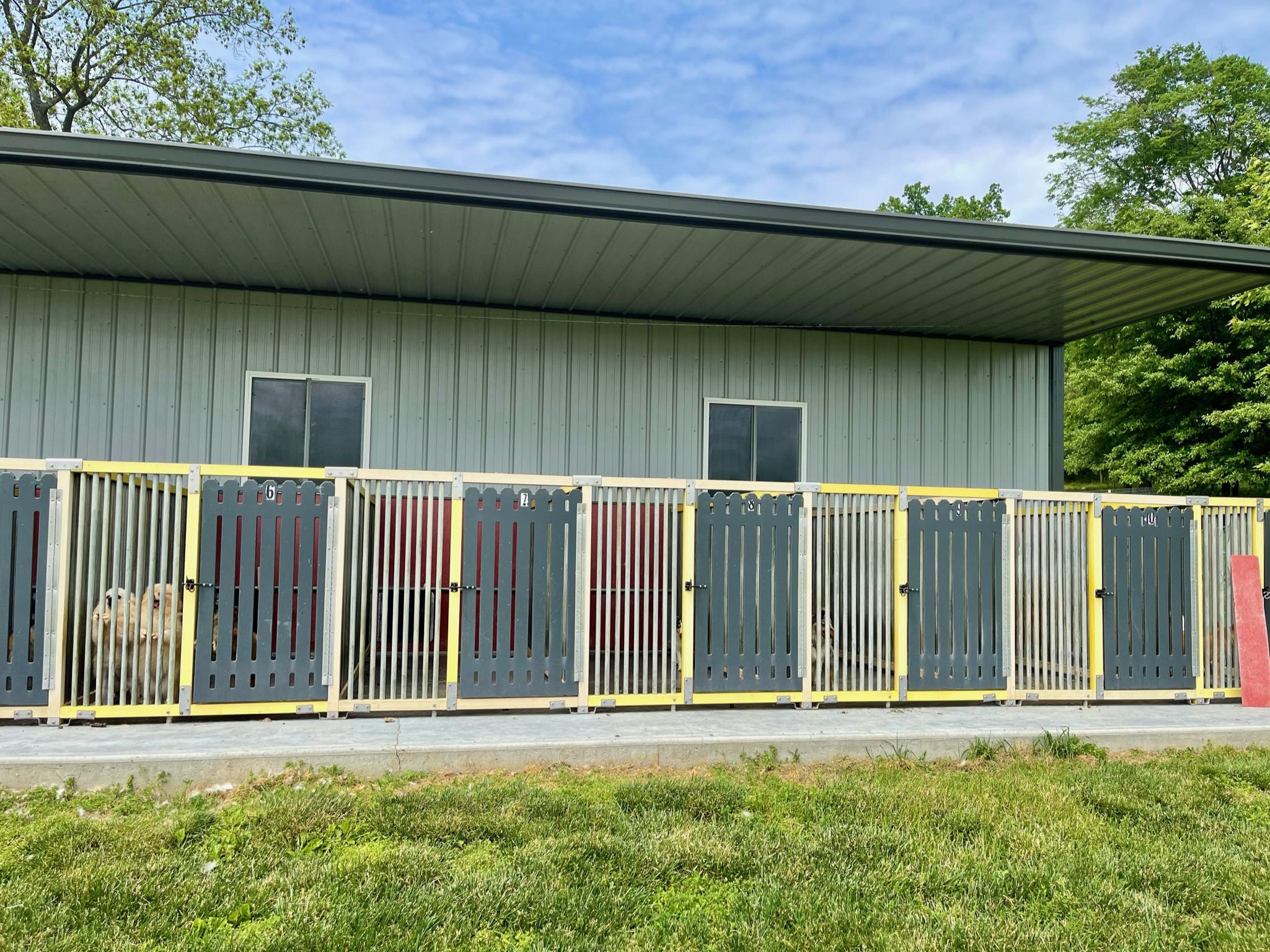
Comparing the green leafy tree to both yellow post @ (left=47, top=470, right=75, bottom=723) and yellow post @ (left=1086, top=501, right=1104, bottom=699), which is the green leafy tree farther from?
yellow post @ (left=47, top=470, right=75, bottom=723)

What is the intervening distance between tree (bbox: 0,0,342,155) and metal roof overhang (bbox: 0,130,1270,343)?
1529 centimetres

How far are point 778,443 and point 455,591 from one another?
4.65 metres

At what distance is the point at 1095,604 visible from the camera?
245 inches

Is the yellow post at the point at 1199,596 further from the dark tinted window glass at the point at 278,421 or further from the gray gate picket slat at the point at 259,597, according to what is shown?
the dark tinted window glass at the point at 278,421

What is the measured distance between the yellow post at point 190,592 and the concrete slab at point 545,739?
0.24m

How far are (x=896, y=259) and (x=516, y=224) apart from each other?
9.99 ft

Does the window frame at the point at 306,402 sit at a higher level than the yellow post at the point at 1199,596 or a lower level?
higher

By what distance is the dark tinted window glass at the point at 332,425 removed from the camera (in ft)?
26.4

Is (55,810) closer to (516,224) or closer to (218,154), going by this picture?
(218,154)

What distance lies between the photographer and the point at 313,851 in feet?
11.4

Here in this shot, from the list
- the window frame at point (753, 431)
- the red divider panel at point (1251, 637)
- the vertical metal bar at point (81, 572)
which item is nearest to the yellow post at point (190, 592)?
the vertical metal bar at point (81, 572)

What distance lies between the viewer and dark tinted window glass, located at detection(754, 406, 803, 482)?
29.3 ft

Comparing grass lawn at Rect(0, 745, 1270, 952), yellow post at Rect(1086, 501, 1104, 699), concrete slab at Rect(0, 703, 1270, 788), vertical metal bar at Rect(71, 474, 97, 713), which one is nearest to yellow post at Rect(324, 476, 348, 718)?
concrete slab at Rect(0, 703, 1270, 788)

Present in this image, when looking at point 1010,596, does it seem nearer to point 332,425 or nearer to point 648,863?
point 648,863
